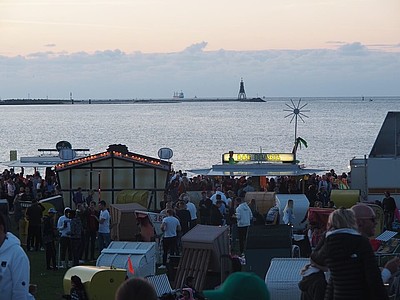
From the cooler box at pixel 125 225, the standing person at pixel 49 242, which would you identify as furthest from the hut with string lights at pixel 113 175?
the standing person at pixel 49 242

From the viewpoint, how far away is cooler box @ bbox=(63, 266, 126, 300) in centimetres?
1073

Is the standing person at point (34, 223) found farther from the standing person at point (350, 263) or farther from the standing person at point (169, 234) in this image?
the standing person at point (350, 263)

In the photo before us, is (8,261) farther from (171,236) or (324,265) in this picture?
(171,236)

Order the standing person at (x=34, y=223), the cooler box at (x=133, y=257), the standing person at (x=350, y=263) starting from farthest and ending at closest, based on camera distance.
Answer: the standing person at (x=34, y=223)
the cooler box at (x=133, y=257)
the standing person at (x=350, y=263)

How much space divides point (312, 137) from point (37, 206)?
99964mm

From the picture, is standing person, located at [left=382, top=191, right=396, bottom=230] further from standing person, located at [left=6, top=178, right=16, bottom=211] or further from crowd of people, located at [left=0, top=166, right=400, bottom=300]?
standing person, located at [left=6, top=178, right=16, bottom=211]

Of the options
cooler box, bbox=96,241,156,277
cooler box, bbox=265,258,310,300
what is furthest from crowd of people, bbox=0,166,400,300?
cooler box, bbox=96,241,156,277

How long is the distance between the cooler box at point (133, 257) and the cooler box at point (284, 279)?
2316mm

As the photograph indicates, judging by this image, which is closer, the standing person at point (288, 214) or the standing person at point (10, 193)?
the standing person at point (288, 214)

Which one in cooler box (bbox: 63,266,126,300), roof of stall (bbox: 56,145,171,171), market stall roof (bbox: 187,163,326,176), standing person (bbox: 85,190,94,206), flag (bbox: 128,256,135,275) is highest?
roof of stall (bbox: 56,145,171,171)

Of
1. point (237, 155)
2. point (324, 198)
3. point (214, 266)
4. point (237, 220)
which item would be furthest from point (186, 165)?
point (214, 266)

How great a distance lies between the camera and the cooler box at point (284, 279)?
10.5 metres

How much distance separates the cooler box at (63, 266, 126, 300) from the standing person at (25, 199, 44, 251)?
6477 millimetres

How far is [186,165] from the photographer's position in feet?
226
